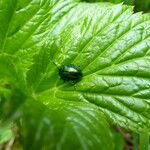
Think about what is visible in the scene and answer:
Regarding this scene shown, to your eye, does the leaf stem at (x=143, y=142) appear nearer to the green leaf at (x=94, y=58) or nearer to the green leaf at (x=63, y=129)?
the green leaf at (x=94, y=58)

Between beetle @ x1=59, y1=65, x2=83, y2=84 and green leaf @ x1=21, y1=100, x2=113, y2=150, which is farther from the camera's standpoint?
beetle @ x1=59, y1=65, x2=83, y2=84

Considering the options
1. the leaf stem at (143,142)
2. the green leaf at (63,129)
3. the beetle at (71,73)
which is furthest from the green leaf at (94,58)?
the leaf stem at (143,142)

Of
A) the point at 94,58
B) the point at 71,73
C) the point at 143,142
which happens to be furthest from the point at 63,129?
the point at 143,142

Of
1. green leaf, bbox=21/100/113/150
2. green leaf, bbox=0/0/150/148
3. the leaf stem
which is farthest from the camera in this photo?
the leaf stem

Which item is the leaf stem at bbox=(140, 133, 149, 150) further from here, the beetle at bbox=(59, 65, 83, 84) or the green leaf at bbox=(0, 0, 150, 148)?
the beetle at bbox=(59, 65, 83, 84)

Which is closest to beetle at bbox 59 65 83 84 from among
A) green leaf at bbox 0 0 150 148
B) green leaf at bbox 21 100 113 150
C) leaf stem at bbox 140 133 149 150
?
green leaf at bbox 0 0 150 148

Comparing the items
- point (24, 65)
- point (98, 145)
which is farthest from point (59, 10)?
point (98, 145)

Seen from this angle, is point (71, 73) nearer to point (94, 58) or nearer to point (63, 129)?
point (94, 58)
